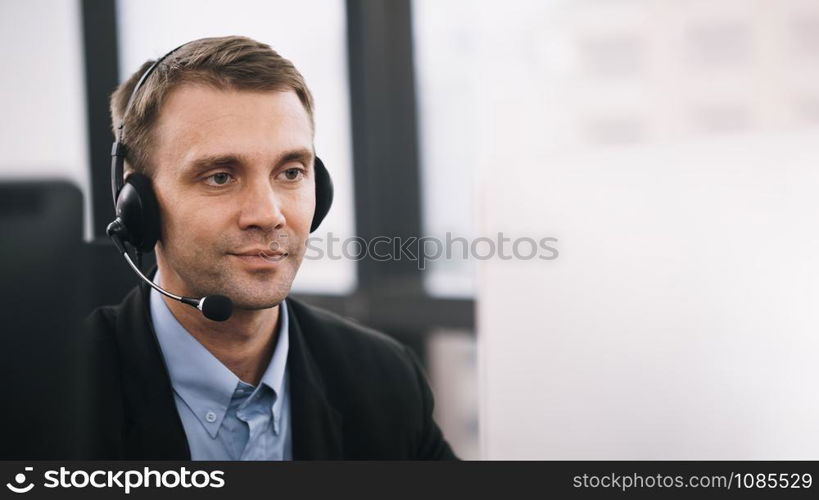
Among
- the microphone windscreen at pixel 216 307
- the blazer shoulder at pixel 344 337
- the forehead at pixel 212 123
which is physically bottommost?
the blazer shoulder at pixel 344 337

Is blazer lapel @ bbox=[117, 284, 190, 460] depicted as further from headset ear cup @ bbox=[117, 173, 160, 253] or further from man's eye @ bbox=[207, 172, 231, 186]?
man's eye @ bbox=[207, 172, 231, 186]

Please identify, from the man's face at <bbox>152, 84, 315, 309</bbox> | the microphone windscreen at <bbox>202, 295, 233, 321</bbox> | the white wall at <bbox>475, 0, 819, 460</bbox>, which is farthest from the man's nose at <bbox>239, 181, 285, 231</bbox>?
the white wall at <bbox>475, 0, 819, 460</bbox>

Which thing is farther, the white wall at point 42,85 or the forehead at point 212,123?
the white wall at point 42,85

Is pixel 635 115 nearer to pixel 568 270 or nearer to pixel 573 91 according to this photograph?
pixel 573 91

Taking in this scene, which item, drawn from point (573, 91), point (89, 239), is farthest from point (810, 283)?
point (89, 239)

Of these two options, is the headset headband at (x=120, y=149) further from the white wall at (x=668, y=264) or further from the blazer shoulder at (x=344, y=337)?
the white wall at (x=668, y=264)

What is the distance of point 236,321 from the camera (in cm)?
97

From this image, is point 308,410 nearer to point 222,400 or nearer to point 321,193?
point 222,400

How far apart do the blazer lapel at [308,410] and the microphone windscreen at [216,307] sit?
10cm

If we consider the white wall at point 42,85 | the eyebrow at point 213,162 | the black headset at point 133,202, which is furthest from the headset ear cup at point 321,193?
the white wall at point 42,85

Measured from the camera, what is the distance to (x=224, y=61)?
0.92 metres

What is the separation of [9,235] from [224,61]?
0.43m

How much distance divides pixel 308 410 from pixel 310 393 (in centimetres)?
2

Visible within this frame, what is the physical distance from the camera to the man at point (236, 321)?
0.91 metres
